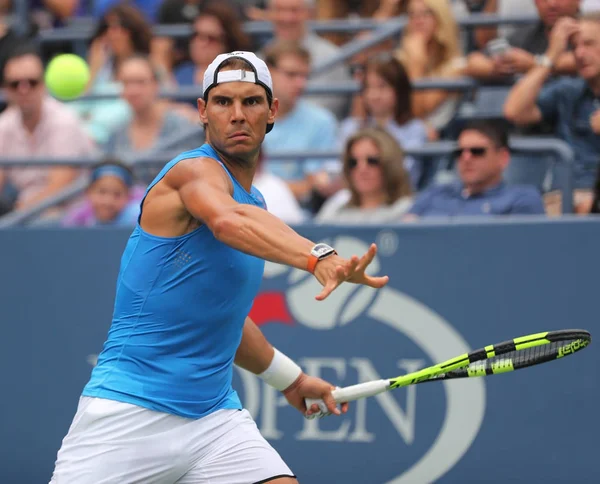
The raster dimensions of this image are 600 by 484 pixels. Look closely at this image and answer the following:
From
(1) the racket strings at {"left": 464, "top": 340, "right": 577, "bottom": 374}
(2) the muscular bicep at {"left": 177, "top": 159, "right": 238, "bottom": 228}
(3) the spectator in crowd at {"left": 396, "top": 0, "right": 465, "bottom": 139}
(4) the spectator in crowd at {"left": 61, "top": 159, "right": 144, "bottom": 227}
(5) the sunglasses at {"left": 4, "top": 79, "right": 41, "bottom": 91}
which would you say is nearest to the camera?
(2) the muscular bicep at {"left": 177, "top": 159, "right": 238, "bottom": 228}

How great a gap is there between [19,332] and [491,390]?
2.81 meters

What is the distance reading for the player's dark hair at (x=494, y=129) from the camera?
621 cm

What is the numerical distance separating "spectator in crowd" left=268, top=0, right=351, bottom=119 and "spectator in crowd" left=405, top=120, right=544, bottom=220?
6.04 feet

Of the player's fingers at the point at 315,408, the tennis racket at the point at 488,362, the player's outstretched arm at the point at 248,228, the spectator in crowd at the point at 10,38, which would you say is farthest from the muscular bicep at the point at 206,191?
the spectator in crowd at the point at 10,38

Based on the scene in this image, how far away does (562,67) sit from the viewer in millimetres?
6852

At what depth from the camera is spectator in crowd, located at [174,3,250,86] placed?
26.5 feet

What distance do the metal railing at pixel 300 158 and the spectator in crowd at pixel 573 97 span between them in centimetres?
17

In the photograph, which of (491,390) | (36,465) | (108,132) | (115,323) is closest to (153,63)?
(108,132)

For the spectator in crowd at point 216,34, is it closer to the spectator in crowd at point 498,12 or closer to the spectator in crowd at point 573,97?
the spectator in crowd at point 498,12

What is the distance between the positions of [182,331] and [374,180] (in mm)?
2728

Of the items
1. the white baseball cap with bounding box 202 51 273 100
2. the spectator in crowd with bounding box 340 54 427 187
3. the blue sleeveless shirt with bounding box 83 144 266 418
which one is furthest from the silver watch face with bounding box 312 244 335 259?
the spectator in crowd with bounding box 340 54 427 187

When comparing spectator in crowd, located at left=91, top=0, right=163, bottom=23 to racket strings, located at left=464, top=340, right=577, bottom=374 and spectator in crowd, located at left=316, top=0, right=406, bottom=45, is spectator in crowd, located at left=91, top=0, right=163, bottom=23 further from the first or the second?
racket strings, located at left=464, top=340, right=577, bottom=374

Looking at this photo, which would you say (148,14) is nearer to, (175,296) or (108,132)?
(108,132)

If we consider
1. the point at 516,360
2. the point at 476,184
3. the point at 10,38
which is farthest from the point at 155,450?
the point at 10,38
